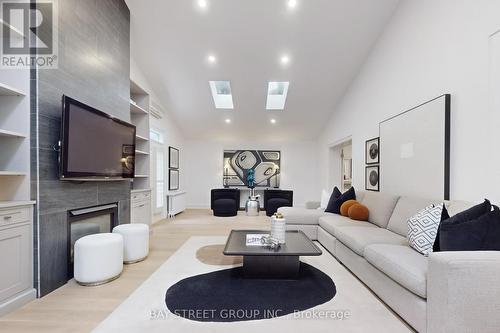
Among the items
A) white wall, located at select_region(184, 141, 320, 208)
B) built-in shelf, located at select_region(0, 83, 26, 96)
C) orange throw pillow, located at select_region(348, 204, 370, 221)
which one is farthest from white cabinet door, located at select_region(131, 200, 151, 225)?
orange throw pillow, located at select_region(348, 204, 370, 221)

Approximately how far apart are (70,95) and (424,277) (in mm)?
3682

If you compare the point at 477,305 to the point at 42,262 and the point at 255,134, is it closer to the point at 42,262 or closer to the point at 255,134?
the point at 42,262

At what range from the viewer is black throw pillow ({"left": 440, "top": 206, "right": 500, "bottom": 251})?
5.82ft

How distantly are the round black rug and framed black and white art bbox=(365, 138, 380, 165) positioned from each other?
247 centimetres

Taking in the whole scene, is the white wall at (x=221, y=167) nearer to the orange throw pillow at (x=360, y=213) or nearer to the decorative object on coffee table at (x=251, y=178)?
the decorative object on coffee table at (x=251, y=178)

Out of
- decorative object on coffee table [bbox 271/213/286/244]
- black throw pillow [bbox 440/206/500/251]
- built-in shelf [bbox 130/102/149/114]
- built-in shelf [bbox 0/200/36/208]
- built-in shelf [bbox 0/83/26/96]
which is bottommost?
decorative object on coffee table [bbox 271/213/286/244]

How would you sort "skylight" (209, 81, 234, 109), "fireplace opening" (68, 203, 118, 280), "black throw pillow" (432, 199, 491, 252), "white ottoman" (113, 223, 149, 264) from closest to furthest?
"black throw pillow" (432, 199, 491, 252)
"fireplace opening" (68, 203, 118, 280)
"white ottoman" (113, 223, 149, 264)
"skylight" (209, 81, 234, 109)

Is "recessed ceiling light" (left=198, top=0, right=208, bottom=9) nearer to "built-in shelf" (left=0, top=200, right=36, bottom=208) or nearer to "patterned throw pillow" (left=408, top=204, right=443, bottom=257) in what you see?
"built-in shelf" (left=0, top=200, right=36, bottom=208)

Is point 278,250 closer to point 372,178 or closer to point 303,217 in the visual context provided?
point 303,217

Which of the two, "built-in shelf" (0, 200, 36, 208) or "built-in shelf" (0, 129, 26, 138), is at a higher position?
"built-in shelf" (0, 129, 26, 138)

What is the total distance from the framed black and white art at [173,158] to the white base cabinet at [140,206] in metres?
2.09

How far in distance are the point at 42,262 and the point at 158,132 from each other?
4077 millimetres

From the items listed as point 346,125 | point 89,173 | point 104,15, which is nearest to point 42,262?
point 89,173

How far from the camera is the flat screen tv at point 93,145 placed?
8.13 feet
